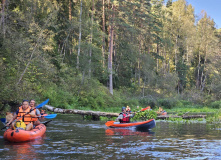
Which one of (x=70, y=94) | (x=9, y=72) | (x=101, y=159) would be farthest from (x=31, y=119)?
(x=70, y=94)

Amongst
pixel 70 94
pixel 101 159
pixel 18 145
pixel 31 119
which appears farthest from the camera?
pixel 70 94

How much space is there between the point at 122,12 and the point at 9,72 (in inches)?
738

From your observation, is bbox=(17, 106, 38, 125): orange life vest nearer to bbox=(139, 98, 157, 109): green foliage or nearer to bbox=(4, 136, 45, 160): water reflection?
bbox=(4, 136, 45, 160): water reflection

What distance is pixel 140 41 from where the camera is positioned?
141 feet

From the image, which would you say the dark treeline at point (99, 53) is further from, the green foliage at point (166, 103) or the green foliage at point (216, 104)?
the green foliage at point (216, 104)

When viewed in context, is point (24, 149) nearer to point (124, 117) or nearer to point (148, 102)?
point (124, 117)

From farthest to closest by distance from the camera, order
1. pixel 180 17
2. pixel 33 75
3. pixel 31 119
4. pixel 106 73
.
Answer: pixel 180 17 < pixel 106 73 < pixel 33 75 < pixel 31 119

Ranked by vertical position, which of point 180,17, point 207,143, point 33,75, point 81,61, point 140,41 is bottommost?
point 207,143

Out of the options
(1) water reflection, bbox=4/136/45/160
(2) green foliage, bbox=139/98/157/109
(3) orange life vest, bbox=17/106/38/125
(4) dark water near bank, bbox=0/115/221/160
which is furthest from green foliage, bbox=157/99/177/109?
(1) water reflection, bbox=4/136/45/160

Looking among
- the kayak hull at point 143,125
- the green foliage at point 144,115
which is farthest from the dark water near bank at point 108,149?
the green foliage at point 144,115

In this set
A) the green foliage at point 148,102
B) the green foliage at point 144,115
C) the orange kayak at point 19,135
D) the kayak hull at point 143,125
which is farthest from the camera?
the green foliage at point 148,102

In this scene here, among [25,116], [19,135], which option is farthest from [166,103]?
[19,135]

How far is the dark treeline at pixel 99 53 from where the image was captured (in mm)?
18578

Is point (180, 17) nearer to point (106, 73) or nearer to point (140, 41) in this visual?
point (140, 41)
